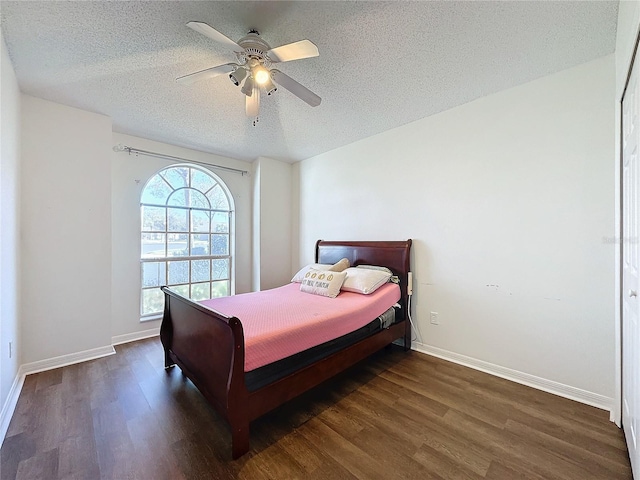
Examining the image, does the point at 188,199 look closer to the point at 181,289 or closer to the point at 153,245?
the point at 153,245

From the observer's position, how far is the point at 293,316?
6.58 ft

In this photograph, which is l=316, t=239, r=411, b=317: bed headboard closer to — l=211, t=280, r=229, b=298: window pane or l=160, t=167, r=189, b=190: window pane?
l=211, t=280, r=229, b=298: window pane

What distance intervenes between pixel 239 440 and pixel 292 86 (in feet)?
7.50

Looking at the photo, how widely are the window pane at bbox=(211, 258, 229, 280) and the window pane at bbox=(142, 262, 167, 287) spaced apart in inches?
28.0

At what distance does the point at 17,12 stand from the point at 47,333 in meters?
2.62

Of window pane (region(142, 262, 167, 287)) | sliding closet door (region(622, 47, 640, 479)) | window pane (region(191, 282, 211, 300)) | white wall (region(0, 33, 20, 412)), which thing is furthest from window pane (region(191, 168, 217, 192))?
sliding closet door (region(622, 47, 640, 479))

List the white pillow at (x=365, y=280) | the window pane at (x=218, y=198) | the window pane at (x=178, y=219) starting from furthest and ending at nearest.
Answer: the window pane at (x=218, y=198) < the window pane at (x=178, y=219) < the white pillow at (x=365, y=280)

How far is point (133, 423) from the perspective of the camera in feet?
5.75

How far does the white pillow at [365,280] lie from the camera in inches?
104

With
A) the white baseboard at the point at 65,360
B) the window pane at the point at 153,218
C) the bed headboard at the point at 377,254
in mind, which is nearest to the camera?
the white baseboard at the point at 65,360

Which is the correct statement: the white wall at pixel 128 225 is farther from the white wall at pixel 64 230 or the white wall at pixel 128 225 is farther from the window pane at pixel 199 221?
the window pane at pixel 199 221

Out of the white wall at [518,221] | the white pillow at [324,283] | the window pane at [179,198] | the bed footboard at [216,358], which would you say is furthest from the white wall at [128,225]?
the white wall at [518,221]

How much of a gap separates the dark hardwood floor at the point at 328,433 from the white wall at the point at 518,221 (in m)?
0.42

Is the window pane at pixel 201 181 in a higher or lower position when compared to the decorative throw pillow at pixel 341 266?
higher
